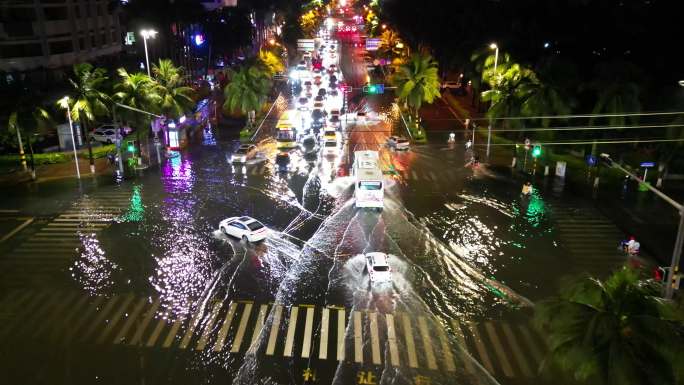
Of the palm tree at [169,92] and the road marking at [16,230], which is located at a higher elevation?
the palm tree at [169,92]

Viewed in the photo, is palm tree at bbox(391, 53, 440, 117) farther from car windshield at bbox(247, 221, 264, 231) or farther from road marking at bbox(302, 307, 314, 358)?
road marking at bbox(302, 307, 314, 358)

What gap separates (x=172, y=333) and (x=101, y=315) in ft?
15.0

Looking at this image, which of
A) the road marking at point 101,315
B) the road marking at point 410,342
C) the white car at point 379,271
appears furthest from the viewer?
the white car at point 379,271

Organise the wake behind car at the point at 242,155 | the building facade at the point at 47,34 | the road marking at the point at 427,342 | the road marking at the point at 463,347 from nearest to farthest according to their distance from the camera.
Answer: the road marking at the point at 463,347, the road marking at the point at 427,342, the wake behind car at the point at 242,155, the building facade at the point at 47,34

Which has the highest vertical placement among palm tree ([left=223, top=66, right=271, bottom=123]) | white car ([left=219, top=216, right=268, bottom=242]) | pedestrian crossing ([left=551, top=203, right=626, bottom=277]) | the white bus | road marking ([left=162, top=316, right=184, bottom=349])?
palm tree ([left=223, top=66, right=271, bottom=123])

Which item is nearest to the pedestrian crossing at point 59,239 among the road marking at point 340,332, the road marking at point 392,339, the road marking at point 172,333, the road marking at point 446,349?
the road marking at point 172,333

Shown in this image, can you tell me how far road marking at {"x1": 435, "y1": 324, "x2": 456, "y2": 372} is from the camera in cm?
2438

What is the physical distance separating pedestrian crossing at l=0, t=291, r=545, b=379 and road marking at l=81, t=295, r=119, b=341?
50mm

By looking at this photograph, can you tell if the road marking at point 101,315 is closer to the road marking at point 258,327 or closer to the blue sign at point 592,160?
the road marking at point 258,327

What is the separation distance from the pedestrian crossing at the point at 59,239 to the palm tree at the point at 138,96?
39.6ft

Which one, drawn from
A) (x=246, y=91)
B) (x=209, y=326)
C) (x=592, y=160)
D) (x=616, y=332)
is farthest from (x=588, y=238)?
(x=246, y=91)

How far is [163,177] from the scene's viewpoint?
51812 mm

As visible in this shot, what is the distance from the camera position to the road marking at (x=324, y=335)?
2508cm

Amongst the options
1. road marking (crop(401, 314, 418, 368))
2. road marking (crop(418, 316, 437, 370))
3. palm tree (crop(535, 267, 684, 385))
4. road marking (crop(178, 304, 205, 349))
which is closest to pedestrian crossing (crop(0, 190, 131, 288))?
road marking (crop(178, 304, 205, 349))
